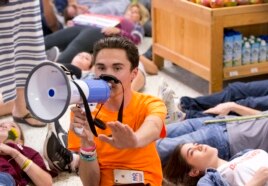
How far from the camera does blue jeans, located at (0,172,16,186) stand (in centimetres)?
166

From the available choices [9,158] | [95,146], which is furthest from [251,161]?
[9,158]

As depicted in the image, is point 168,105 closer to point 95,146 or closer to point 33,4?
point 33,4

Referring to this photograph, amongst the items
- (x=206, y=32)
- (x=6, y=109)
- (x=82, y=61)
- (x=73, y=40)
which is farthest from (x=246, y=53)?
(x=6, y=109)

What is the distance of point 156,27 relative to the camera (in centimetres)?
325

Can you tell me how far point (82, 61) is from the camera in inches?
120

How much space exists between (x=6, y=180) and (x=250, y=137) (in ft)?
3.19

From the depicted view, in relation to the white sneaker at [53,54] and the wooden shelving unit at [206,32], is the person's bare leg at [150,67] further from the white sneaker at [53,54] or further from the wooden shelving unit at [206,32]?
the white sneaker at [53,54]

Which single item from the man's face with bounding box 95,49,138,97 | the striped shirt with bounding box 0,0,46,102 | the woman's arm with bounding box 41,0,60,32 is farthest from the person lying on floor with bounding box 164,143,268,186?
the woman's arm with bounding box 41,0,60,32

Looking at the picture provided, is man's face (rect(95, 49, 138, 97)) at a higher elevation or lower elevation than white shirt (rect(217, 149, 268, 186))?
higher

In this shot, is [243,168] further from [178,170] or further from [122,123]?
[122,123]

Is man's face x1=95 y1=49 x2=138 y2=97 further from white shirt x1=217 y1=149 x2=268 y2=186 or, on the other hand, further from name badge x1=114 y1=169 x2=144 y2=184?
white shirt x1=217 y1=149 x2=268 y2=186

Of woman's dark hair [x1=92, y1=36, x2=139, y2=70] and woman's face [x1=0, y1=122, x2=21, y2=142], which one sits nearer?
woman's dark hair [x1=92, y1=36, x2=139, y2=70]

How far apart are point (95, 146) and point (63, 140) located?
0.81m

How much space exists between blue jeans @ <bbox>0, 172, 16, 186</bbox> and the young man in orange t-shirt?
→ 0.38 m
